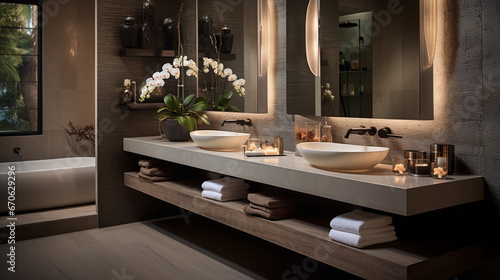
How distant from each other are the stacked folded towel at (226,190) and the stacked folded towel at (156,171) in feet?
2.66

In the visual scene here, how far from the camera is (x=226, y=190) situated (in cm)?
371

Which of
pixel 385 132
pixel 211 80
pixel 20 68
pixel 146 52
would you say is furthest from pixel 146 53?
pixel 385 132

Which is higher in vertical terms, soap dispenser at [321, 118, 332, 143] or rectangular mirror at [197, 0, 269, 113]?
rectangular mirror at [197, 0, 269, 113]

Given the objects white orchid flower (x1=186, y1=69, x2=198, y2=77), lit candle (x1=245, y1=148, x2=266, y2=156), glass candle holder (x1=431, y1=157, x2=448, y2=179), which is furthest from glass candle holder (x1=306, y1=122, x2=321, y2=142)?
white orchid flower (x1=186, y1=69, x2=198, y2=77)

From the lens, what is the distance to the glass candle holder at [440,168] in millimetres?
2631

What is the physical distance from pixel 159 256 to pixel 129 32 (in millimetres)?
2127

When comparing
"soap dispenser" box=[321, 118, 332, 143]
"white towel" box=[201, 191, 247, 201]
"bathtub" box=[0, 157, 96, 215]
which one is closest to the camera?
"soap dispenser" box=[321, 118, 332, 143]

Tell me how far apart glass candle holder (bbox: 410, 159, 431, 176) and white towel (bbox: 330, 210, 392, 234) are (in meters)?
0.29

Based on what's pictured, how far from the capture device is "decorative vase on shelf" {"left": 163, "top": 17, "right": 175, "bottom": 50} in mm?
5022

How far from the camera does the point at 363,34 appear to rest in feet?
10.4

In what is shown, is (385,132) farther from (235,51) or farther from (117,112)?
(117,112)

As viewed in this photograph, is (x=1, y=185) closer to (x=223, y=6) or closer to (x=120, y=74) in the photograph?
(x=120, y=74)

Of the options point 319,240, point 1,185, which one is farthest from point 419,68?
point 1,185

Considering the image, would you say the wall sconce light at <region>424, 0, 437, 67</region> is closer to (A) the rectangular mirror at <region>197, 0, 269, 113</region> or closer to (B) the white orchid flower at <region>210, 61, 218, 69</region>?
(A) the rectangular mirror at <region>197, 0, 269, 113</region>
